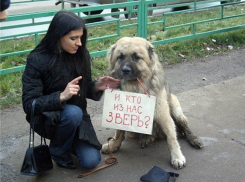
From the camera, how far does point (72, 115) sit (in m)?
3.61

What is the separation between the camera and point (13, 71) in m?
5.91

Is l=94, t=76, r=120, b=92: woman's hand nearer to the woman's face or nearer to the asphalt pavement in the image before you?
the woman's face

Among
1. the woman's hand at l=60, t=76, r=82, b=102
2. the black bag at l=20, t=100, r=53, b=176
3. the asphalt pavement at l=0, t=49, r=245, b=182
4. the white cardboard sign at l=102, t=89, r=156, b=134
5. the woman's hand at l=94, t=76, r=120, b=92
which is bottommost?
the asphalt pavement at l=0, t=49, r=245, b=182

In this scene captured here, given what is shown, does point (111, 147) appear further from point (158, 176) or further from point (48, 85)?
point (48, 85)

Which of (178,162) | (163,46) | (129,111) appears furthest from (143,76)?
(163,46)

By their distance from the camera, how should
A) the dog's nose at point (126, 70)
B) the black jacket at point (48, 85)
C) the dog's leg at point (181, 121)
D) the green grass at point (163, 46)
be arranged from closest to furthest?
the black jacket at point (48, 85) < the dog's nose at point (126, 70) < the dog's leg at point (181, 121) < the green grass at point (163, 46)

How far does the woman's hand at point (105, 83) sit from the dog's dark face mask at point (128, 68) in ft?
0.41

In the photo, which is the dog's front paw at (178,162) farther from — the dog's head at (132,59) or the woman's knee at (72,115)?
the woman's knee at (72,115)

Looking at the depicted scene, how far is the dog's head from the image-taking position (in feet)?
12.4

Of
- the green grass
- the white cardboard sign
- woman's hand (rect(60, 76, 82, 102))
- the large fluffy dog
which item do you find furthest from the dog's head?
the green grass

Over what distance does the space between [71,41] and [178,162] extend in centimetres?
160

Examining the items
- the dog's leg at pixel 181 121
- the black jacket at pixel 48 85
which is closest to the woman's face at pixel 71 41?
the black jacket at pixel 48 85

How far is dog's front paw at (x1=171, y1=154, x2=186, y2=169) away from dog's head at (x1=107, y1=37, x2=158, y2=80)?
90 centimetres

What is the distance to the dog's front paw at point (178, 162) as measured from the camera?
3885 millimetres
